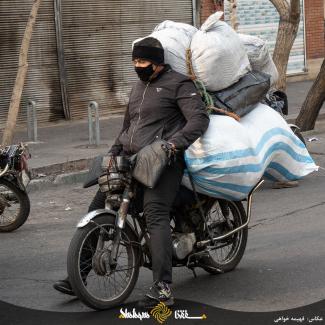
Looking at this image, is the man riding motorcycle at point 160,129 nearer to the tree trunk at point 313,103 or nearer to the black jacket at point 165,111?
the black jacket at point 165,111

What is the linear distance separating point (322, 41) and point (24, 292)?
19790 mm

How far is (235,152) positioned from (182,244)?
2.39 ft

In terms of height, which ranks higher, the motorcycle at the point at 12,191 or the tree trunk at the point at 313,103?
the motorcycle at the point at 12,191

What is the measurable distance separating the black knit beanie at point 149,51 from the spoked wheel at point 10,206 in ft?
10.7

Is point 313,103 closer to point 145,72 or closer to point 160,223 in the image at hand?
point 145,72

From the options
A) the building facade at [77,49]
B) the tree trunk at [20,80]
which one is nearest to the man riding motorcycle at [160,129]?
the tree trunk at [20,80]

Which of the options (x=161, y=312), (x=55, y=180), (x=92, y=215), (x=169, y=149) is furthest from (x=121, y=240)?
(x=55, y=180)

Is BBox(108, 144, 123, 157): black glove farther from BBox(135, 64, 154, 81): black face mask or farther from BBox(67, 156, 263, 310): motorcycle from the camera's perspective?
BBox(135, 64, 154, 81): black face mask

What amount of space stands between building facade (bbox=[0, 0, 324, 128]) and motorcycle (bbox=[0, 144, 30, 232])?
7.84 meters

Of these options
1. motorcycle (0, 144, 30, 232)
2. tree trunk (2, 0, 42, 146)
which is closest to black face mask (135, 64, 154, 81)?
motorcycle (0, 144, 30, 232)

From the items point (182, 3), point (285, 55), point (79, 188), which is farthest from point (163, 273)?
point (182, 3)

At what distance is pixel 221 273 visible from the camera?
6.55 meters

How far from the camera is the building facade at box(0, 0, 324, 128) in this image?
1667 centimetres

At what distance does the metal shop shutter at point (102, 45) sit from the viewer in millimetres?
17656
